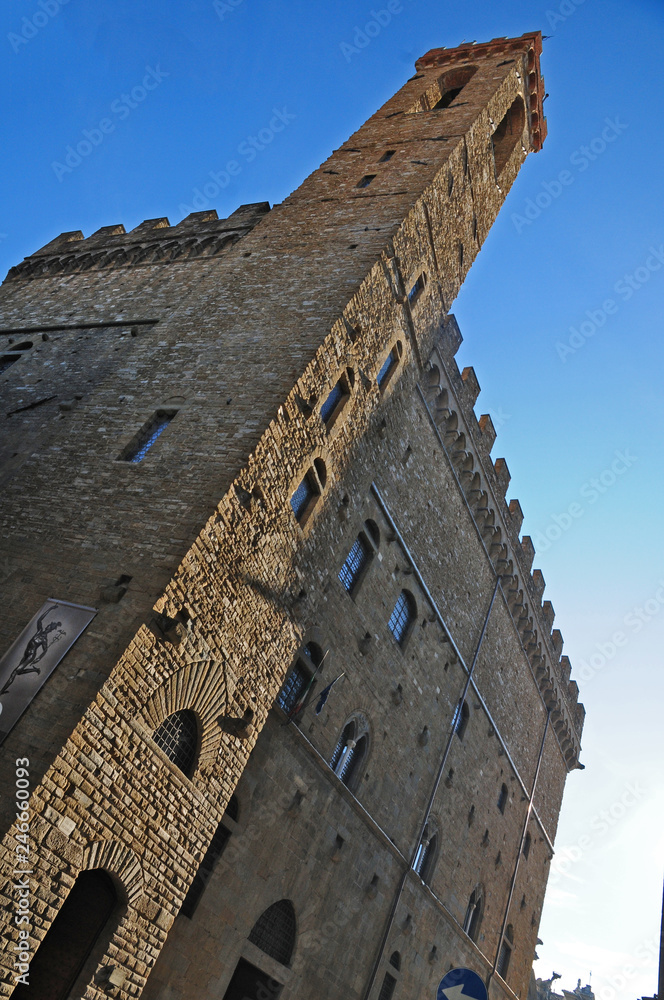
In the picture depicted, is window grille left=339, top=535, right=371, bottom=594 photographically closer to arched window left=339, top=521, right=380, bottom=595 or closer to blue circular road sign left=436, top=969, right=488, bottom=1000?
arched window left=339, top=521, right=380, bottom=595

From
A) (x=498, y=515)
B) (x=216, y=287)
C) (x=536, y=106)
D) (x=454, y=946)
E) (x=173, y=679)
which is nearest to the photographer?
(x=173, y=679)

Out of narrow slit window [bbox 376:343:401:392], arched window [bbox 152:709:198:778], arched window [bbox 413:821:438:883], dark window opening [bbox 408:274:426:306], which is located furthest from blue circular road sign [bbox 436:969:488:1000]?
dark window opening [bbox 408:274:426:306]

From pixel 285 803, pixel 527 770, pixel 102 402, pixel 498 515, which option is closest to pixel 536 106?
pixel 498 515

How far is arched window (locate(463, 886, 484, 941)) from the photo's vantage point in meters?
16.9

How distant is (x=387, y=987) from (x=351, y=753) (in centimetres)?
455

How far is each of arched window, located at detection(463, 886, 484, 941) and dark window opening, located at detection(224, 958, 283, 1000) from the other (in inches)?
319

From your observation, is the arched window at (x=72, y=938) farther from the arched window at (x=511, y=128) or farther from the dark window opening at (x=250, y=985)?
the arched window at (x=511, y=128)

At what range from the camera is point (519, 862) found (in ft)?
67.5

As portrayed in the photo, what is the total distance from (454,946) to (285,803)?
8.36 metres

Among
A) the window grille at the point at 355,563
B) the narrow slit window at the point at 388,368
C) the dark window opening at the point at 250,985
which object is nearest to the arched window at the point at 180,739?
the dark window opening at the point at 250,985

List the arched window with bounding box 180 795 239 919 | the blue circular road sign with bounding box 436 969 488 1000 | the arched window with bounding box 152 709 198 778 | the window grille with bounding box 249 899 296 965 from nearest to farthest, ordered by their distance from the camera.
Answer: the blue circular road sign with bounding box 436 969 488 1000 → the arched window with bounding box 152 709 198 778 → the arched window with bounding box 180 795 239 919 → the window grille with bounding box 249 899 296 965

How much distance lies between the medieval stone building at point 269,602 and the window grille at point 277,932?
0.17ft

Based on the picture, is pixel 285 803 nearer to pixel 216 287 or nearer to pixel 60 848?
pixel 60 848

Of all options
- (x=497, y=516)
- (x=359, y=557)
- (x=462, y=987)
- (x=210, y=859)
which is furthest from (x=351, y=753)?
(x=497, y=516)
